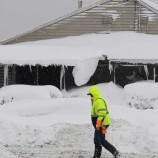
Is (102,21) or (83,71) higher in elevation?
(102,21)

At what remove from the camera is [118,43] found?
89.0 ft

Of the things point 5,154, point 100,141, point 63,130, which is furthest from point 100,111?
point 63,130

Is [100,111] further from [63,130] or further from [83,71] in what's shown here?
[83,71]

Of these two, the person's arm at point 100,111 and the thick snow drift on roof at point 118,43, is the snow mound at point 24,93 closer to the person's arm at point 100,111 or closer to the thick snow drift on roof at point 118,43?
the thick snow drift on roof at point 118,43

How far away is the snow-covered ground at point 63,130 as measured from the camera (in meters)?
13.6

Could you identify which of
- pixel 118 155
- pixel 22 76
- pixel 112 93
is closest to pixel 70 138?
pixel 118 155

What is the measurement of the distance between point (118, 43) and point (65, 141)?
13.0 meters

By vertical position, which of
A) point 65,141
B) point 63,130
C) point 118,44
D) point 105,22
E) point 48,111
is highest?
point 105,22

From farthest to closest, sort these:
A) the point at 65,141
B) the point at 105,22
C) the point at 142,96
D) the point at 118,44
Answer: the point at 105,22
the point at 118,44
the point at 142,96
the point at 65,141

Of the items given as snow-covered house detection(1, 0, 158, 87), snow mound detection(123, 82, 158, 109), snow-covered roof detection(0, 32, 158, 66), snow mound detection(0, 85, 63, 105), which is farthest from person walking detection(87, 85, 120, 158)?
snow-covered house detection(1, 0, 158, 87)

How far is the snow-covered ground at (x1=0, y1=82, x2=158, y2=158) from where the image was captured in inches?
537

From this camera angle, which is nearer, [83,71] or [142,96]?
[142,96]

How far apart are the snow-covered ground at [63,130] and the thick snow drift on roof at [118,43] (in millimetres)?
5607

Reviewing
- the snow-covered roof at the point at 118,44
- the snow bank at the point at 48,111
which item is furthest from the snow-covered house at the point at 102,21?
the snow bank at the point at 48,111
